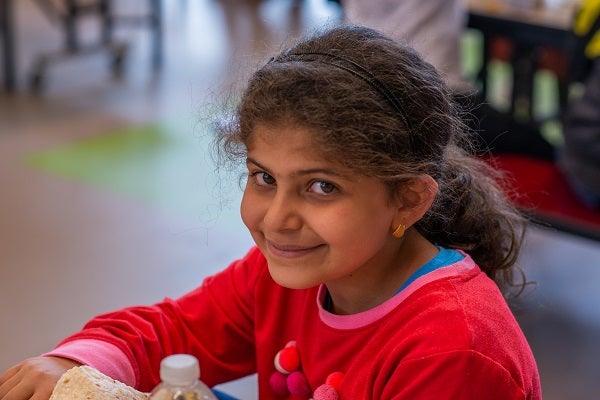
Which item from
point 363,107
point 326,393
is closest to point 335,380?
point 326,393

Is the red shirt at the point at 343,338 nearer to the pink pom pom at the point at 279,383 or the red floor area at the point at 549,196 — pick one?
the pink pom pom at the point at 279,383

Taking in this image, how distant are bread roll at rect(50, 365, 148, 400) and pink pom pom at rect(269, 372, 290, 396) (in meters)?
0.27

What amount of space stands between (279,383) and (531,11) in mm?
2690

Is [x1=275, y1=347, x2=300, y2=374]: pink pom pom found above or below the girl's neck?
below

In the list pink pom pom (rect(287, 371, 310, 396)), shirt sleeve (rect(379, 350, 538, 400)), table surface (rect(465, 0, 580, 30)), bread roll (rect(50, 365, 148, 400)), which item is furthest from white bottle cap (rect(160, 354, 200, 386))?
table surface (rect(465, 0, 580, 30))

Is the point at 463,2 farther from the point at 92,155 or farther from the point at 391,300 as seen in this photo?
the point at 391,300

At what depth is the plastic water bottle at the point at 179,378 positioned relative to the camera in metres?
1.05

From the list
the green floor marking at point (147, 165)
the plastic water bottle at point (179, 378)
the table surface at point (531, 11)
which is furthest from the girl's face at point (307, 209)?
the table surface at point (531, 11)

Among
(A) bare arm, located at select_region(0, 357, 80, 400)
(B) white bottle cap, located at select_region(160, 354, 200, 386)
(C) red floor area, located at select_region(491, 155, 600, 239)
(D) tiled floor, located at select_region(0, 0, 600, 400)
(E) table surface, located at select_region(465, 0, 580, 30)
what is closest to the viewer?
(B) white bottle cap, located at select_region(160, 354, 200, 386)

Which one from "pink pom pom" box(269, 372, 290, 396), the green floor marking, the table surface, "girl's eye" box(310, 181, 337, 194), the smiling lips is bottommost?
the green floor marking

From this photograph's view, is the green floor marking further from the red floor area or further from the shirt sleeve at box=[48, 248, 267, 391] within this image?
the shirt sleeve at box=[48, 248, 267, 391]

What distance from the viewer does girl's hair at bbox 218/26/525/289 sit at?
1.20m

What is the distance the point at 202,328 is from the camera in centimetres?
154

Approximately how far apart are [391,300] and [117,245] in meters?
2.28
